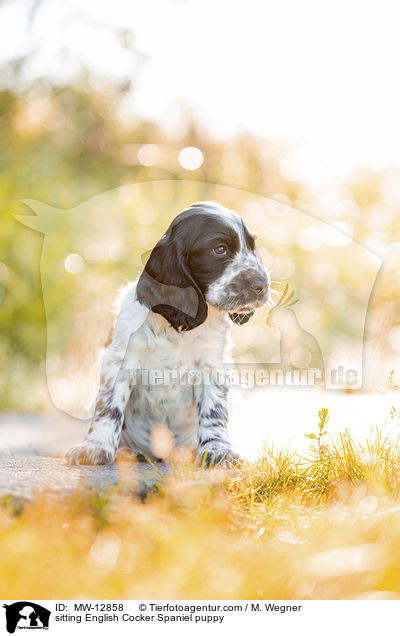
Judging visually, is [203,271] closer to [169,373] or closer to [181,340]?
[181,340]

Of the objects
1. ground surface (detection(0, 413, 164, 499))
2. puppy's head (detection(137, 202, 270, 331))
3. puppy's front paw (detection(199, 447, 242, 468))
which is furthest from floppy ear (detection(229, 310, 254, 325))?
ground surface (detection(0, 413, 164, 499))

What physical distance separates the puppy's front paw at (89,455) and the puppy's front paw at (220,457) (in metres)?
0.45

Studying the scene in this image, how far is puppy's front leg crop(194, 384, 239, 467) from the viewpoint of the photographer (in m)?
3.33

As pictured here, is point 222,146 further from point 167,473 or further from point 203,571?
point 203,571

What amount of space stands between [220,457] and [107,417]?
581 mm

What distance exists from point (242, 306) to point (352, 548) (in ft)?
4.12

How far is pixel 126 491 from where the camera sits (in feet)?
9.36

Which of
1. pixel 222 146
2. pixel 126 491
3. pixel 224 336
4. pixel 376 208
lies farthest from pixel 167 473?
pixel 222 146

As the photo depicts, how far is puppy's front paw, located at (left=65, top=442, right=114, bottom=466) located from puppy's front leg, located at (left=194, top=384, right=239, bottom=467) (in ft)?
1.44

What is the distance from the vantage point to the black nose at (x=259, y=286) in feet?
10.5
